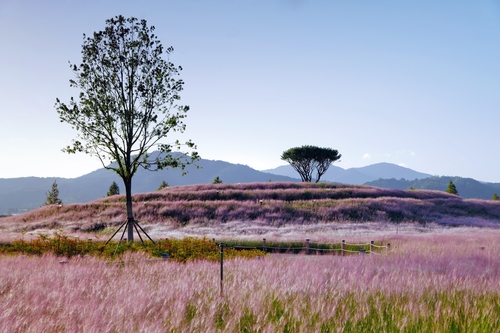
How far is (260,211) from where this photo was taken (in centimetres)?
3712

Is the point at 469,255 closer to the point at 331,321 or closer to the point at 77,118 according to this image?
the point at 331,321

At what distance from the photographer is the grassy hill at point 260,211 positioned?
117 ft

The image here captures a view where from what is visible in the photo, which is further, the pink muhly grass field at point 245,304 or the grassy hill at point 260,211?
the grassy hill at point 260,211

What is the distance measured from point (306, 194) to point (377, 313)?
38.6 meters

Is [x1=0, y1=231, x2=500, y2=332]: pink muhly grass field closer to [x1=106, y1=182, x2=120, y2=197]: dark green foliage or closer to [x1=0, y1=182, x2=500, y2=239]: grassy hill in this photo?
[x1=0, y1=182, x2=500, y2=239]: grassy hill

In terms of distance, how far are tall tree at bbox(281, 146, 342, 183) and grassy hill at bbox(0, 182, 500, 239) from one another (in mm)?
25596

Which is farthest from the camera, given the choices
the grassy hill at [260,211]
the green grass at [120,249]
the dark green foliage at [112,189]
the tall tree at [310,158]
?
the dark green foliage at [112,189]

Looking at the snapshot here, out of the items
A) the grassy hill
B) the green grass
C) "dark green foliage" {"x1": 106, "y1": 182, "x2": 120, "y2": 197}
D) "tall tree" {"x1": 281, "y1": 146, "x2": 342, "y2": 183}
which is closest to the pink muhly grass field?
the green grass

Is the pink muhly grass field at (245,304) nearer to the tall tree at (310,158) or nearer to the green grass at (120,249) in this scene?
the green grass at (120,249)

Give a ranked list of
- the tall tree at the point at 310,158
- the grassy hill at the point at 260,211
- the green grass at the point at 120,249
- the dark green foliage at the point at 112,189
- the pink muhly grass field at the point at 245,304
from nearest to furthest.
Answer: the pink muhly grass field at the point at 245,304 < the green grass at the point at 120,249 < the grassy hill at the point at 260,211 < the tall tree at the point at 310,158 < the dark green foliage at the point at 112,189

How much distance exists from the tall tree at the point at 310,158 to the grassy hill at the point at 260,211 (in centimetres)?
2560

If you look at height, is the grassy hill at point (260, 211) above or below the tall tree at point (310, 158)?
below

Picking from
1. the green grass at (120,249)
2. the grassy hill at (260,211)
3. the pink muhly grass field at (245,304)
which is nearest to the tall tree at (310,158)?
the grassy hill at (260,211)

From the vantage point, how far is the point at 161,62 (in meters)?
19.5
